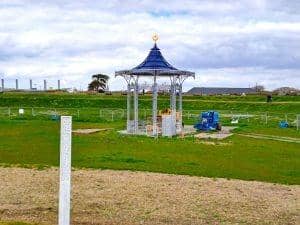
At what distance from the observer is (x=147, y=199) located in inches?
558

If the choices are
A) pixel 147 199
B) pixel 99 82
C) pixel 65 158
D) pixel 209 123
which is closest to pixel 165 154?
pixel 147 199

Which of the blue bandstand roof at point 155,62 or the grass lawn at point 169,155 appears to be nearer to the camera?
the grass lawn at point 169,155

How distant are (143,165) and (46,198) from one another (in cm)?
617

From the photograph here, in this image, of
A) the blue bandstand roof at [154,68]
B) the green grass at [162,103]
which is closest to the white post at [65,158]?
the blue bandstand roof at [154,68]

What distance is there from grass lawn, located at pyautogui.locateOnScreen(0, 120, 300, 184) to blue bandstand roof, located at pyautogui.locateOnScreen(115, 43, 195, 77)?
11.6ft

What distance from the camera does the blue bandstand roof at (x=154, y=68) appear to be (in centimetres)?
3366

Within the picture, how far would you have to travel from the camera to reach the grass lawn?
1922cm

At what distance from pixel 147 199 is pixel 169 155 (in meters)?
9.04

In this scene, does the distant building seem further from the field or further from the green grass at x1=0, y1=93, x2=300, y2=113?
the field

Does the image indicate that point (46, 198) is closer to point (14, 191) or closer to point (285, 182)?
point (14, 191)

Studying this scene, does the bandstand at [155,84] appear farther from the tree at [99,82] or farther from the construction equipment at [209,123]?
the tree at [99,82]

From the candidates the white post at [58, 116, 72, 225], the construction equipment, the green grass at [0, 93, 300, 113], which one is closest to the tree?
the green grass at [0, 93, 300, 113]

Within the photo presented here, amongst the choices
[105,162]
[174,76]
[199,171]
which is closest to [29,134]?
[174,76]

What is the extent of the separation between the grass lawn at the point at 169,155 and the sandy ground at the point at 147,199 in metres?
1.71
